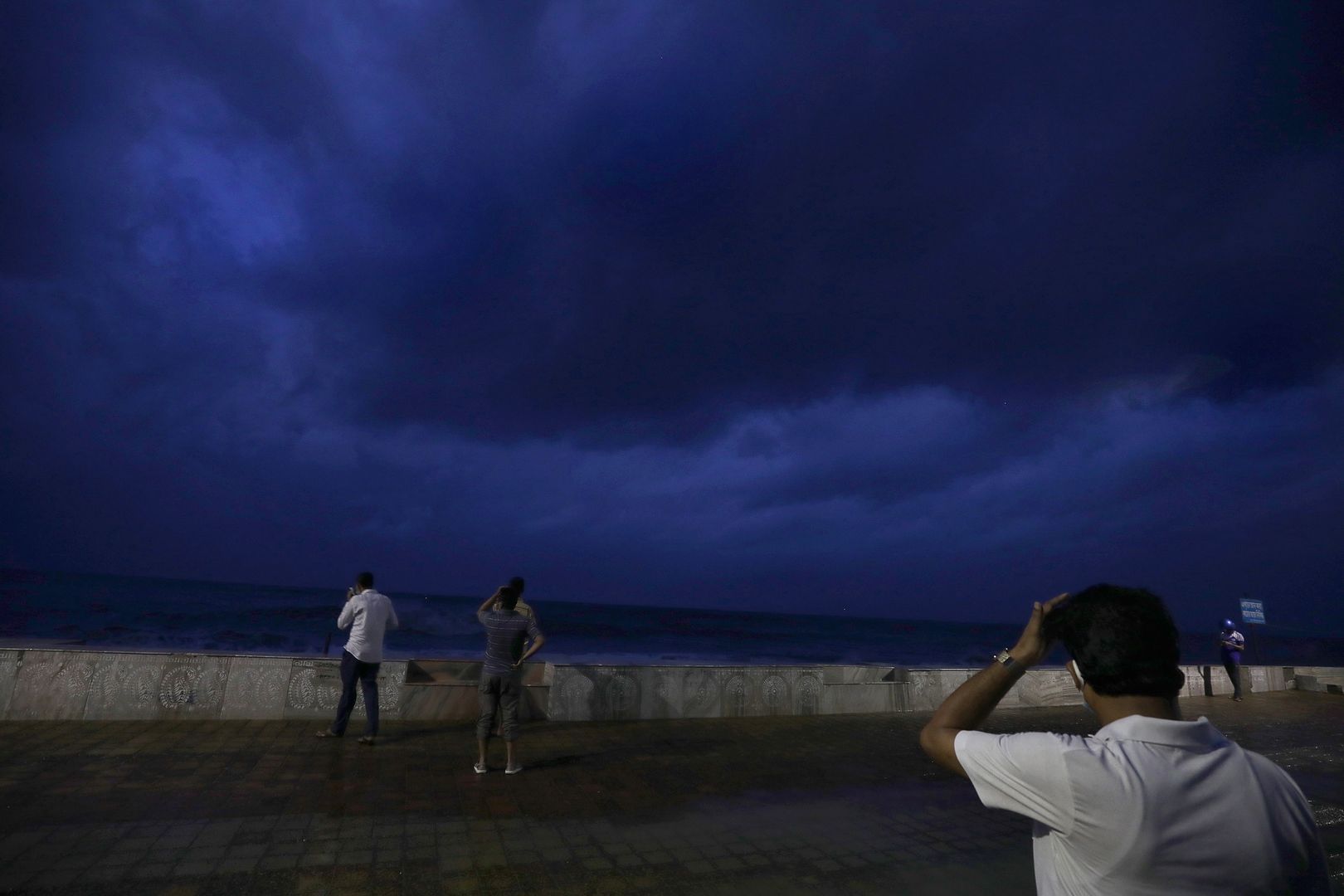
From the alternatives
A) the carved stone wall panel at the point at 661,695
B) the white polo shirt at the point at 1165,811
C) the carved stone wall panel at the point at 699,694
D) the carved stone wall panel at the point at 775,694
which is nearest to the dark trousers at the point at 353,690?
the carved stone wall panel at the point at 661,695

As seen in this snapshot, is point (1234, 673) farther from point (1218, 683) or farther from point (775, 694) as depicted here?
point (775, 694)

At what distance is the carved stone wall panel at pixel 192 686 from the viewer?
8.17m

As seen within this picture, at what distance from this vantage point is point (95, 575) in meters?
77.9

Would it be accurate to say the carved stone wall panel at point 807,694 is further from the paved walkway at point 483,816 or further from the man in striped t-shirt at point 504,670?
the man in striped t-shirt at point 504,670

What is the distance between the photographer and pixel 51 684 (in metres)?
7.82

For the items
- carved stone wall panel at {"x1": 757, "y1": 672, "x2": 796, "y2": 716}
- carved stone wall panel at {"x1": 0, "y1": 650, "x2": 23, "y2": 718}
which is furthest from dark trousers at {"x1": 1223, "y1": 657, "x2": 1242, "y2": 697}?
carved stone wall panel at {"x1": 0, "y1": 650, "x2": 23, "y2": 718}

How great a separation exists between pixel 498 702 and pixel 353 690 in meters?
2.15

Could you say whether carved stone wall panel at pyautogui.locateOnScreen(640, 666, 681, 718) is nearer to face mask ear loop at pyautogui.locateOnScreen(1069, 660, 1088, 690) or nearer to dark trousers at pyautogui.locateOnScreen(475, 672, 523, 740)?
dark trousers at pyautogui.locateOnScreen(475, 672, 523, 740)

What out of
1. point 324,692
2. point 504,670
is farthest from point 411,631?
point 504,670

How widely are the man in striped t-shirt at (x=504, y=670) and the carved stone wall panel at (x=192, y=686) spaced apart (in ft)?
12.7

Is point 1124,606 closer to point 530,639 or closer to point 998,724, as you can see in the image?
point 530,639

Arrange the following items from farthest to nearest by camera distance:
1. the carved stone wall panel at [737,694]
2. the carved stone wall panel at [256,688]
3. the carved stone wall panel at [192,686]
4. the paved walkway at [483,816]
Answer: the carved stone wall panel at [737,694] → the carved stone wall panel at [256,688] → the carved stone wall panel at [192,686] → the paved walkway at [483,816]

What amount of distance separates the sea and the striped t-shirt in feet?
40.8

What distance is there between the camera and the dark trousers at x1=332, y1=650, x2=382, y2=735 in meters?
7.82
